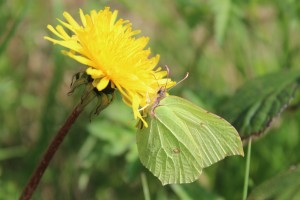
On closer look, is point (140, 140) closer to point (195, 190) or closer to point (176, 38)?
point (195, 190)

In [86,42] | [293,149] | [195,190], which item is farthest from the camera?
[293,149]

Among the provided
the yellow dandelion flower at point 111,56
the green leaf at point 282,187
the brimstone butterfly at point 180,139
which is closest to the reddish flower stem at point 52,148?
the yellow dandelion flower at point 111,56

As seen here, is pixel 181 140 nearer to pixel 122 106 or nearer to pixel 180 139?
pixel 180 139

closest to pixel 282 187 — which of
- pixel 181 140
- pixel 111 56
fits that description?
pixel 181 140

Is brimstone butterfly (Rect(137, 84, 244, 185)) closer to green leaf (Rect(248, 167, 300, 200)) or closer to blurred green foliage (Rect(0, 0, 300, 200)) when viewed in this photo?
green leaf (Rect(248, 167, 300, 200))

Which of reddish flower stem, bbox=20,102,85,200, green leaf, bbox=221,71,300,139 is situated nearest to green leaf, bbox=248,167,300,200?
green leaf, bbox=221,71,300,139

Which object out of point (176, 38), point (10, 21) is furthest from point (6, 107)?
point (176, 38)
